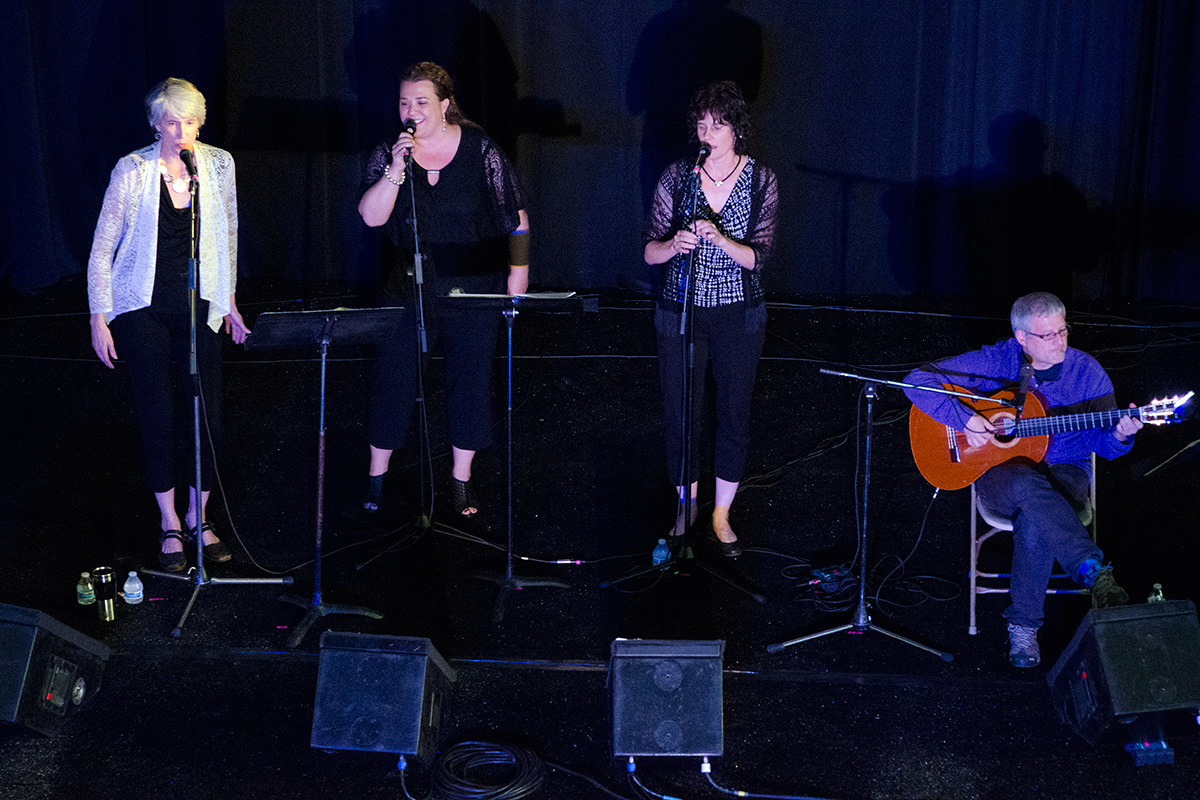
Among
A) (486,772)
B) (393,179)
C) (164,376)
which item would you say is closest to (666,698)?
(486,772)

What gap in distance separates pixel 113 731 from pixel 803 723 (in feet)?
6.98

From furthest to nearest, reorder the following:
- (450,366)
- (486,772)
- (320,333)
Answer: (450,366)
(320,333)
(486,772)

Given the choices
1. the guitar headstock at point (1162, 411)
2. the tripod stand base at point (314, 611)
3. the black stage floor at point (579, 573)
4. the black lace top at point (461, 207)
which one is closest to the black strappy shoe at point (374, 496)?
the black stage floor at point (579, 573)

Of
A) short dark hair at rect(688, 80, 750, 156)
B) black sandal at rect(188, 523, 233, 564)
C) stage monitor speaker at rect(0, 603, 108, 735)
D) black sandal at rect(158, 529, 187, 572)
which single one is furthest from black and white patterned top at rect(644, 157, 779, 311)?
stage monitor speaker at rect(0, 603, 108, 735)

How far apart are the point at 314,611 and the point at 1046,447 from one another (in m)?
2.62

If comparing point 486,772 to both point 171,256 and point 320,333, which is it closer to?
point 320,333

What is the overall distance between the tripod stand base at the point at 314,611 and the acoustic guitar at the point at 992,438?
2018 mm

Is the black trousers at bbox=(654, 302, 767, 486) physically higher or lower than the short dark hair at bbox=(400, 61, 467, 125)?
lower

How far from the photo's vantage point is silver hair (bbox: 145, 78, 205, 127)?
12.7 feet

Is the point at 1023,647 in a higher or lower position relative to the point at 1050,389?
lower

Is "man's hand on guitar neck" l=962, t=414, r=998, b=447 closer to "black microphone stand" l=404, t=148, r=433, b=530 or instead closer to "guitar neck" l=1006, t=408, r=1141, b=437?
"guitar neck" l=1006, t=408, r=1141, b=437

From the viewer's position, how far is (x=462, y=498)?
16.0 ft

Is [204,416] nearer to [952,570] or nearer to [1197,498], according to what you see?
[952,570]

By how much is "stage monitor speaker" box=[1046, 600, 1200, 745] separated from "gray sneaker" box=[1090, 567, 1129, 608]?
12 centimetres
